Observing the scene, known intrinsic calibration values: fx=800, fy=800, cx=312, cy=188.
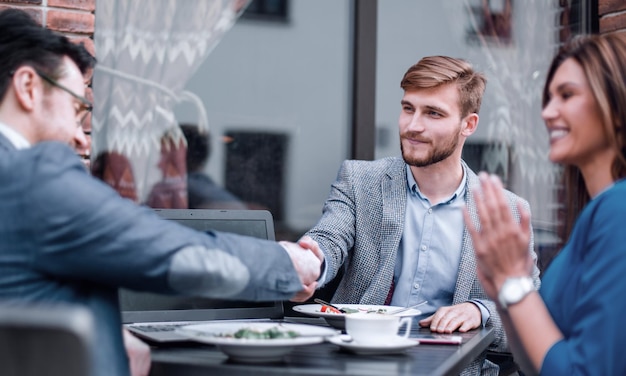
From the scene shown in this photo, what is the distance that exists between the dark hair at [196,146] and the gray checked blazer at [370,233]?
0.77m

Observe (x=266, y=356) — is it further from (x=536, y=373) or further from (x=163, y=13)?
(x=163, y=13)

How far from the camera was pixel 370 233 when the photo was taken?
9.26ft

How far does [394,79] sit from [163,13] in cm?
111

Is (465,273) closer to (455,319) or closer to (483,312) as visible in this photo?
(483,312)

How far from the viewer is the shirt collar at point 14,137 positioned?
1562 millimetres

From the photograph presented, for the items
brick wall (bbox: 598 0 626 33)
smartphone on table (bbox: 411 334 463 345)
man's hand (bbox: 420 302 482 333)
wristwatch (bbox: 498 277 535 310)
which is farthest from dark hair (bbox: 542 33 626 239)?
brick wall (bbox: 598 0 626 33)

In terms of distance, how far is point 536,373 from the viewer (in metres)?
1.69

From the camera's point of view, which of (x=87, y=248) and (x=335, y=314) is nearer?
(x=87, y=248)

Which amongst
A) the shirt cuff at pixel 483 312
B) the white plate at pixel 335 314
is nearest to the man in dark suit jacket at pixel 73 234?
the white plate at pixel 335 314

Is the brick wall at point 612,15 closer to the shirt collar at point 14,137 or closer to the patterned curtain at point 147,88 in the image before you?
the patterned curtain at point 147,88

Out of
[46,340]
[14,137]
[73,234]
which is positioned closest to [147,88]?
[14,137]

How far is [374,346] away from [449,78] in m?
1.53

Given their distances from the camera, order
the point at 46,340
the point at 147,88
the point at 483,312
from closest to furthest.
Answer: the point at 46,340
the point at 483,312
the point at 147,88

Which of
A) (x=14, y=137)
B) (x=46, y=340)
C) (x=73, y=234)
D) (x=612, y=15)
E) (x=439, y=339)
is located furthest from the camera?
(x=612, y=15)
